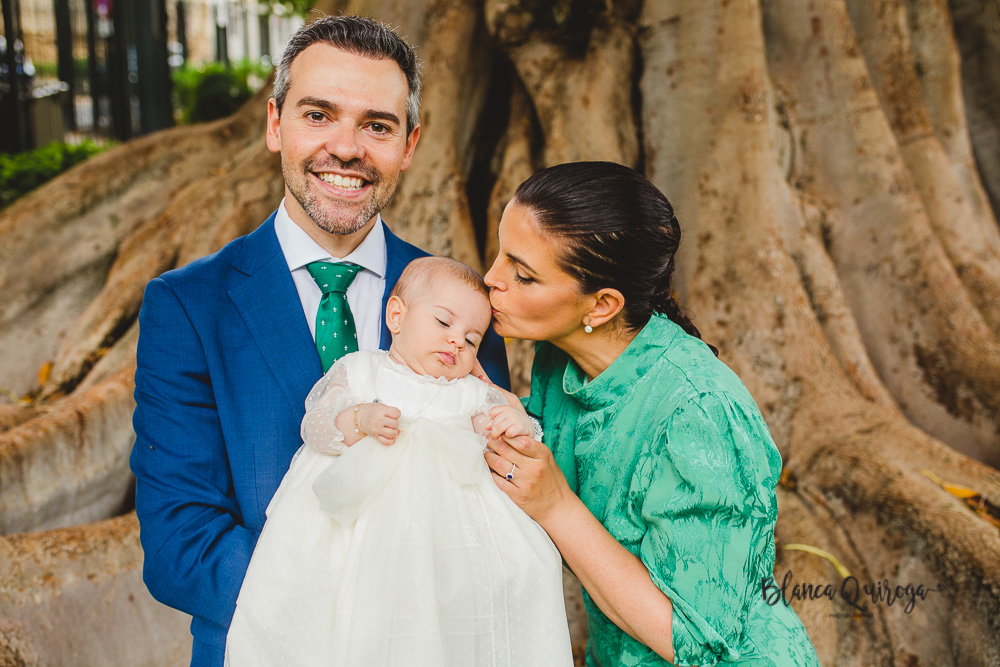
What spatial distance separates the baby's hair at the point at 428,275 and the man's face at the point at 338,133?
0.64 ft

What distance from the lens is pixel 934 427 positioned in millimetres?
3783

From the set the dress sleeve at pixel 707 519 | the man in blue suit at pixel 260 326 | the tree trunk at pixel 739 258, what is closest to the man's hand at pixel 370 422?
the man in blue suit at pixel 260 326

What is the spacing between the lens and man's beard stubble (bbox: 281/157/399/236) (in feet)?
6.42

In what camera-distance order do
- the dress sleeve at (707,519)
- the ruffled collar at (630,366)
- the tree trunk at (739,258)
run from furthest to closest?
the tree trunk at (739,258)
the ruffled collar at (630,366)
the dress sleeve at (707,519)

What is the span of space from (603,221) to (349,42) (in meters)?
Result: 0.86

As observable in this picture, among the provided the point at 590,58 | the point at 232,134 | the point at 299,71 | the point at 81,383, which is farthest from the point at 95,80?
the point at 299,71

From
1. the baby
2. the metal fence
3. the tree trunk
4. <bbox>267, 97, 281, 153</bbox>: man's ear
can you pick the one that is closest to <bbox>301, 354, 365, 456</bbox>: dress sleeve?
the baby

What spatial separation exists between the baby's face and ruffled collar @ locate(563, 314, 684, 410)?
344 millimetres

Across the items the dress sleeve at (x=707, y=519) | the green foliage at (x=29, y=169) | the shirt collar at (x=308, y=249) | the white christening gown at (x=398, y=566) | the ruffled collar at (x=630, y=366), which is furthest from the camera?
the green foliage at (x=29, y=169)

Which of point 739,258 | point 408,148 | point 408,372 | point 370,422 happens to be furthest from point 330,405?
point 739,258

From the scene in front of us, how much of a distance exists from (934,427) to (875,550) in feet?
3.76

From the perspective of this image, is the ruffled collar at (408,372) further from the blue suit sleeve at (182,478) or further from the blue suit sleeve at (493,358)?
the blue suit sleeve at (182,478)

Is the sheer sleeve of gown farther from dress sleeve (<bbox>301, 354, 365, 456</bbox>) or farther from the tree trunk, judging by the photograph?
the tree trunk

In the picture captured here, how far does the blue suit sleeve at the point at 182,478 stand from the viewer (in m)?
1.68
